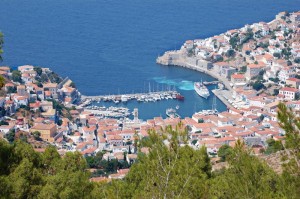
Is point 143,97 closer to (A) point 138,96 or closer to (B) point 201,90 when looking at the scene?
(A) point 138,96

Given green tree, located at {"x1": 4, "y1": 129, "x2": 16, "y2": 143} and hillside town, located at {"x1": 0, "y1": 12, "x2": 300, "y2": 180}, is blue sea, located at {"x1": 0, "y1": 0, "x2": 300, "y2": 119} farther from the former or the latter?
green tree, located at {"x1": 4, "y1": 129, "x2": 16, "y2": 143}

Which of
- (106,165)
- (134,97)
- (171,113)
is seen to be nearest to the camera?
(106,165)

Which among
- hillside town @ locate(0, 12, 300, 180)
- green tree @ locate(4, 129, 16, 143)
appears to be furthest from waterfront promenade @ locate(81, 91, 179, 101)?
green tree @ locate(4, 129, 16, 143)

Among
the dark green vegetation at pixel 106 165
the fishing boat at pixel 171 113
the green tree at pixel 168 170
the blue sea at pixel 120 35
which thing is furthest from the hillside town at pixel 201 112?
the green tree at pixel 168 170

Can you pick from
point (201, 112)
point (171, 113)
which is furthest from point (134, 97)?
point (201, 112)

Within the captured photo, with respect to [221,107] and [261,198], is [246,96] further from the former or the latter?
[261,198]

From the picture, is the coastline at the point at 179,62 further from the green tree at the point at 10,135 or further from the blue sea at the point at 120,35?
the green tree at the point at 10,135
